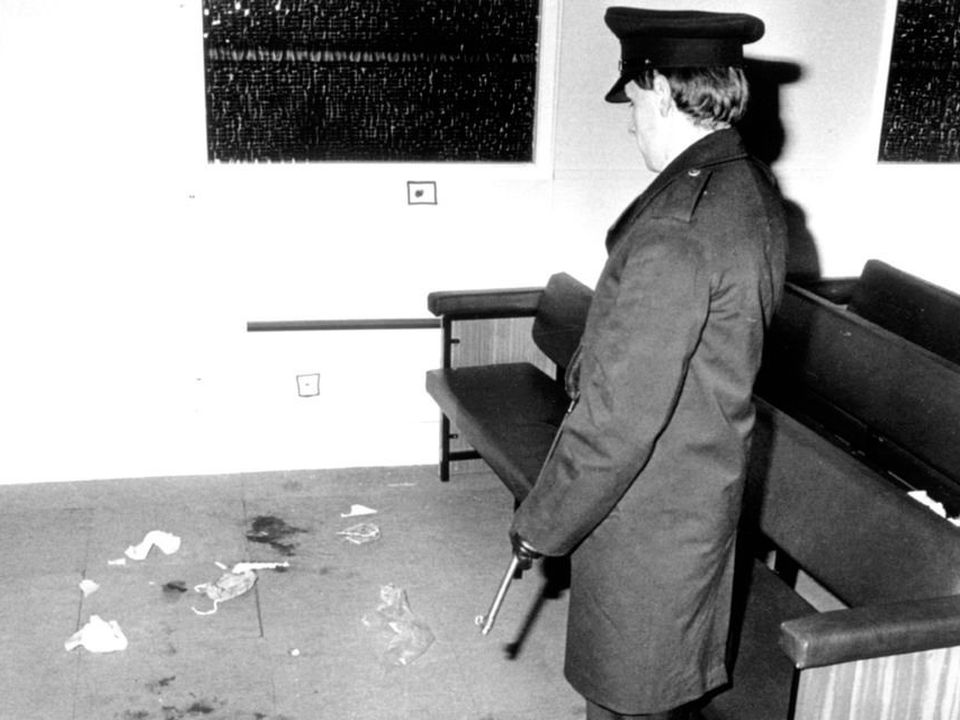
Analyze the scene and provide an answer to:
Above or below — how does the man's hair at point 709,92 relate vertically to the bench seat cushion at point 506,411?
above

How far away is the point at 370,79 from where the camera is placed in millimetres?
4164

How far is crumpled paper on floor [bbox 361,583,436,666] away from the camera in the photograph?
3.19m

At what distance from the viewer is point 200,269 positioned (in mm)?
4191

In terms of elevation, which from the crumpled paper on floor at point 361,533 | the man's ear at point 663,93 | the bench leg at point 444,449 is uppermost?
the man's ear at point 663,93

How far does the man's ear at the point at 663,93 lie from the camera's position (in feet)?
6.59

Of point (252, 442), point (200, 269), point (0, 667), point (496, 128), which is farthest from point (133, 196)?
point (0, 667)

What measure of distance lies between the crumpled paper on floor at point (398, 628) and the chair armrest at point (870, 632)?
1351mm

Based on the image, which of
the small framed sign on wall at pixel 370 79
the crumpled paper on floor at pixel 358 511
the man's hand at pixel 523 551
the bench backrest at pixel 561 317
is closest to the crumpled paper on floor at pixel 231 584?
the crumpled paper on floor at pixel 358 511

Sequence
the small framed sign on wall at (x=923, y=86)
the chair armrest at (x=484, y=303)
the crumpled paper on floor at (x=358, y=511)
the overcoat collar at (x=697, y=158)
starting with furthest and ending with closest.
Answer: the small framed sign on wall at (x=923, y=86), the chair armrest at (x=484, y=303), the crumpled paper on floor at (x=358, y=511), the overcoat collar at (x=697, y=158)

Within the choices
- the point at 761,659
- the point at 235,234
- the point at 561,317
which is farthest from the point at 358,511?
the point at 761,659

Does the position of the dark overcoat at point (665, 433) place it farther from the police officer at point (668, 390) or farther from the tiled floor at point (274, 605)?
the tiled floor at point (274, 605)

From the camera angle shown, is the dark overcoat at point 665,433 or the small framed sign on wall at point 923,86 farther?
the small framed sign on wall at point 923,86

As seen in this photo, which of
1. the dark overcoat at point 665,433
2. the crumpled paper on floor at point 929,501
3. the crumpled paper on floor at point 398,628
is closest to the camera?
the dark overcoat at point 665,433

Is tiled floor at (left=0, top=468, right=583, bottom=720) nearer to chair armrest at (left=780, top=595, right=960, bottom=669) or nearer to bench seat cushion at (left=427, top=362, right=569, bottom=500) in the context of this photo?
bench seat cushion at (left=427, top=362, right=569, bottom=500)
